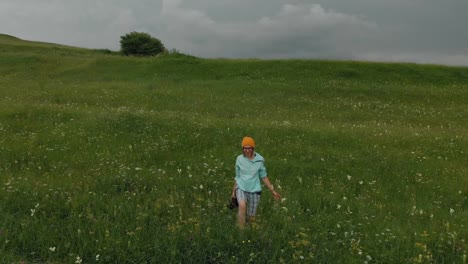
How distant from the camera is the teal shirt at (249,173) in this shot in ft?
27.8

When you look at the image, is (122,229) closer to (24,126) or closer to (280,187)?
(280,187)

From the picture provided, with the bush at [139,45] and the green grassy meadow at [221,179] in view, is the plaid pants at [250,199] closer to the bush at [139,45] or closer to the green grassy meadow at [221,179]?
the green grassy meadow at [221,179]

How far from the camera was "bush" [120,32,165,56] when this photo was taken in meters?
65.9

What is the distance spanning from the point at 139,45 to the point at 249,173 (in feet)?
200

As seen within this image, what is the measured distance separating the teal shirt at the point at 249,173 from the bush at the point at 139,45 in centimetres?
5920

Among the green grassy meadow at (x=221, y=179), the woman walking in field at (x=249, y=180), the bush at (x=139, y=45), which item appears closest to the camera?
the green grassy meadow at (x=221, y=179)

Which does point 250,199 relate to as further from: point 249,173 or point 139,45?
point 139,45

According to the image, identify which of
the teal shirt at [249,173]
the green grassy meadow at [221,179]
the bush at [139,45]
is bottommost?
the green grassy meadow at [221,179]

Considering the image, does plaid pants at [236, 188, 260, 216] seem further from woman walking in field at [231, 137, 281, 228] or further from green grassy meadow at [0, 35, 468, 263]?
green grassy meadow at [0, 35, 468, 263]

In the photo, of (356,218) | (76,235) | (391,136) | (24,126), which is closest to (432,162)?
(391,136)

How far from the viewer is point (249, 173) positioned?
27.9ft

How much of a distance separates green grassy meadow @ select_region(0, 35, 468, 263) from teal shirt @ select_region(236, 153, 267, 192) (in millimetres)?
684

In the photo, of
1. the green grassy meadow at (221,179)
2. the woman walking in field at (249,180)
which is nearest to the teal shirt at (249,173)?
the woman walking in field at (249,180)

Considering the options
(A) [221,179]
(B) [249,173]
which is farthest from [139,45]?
(B) [249,173]
